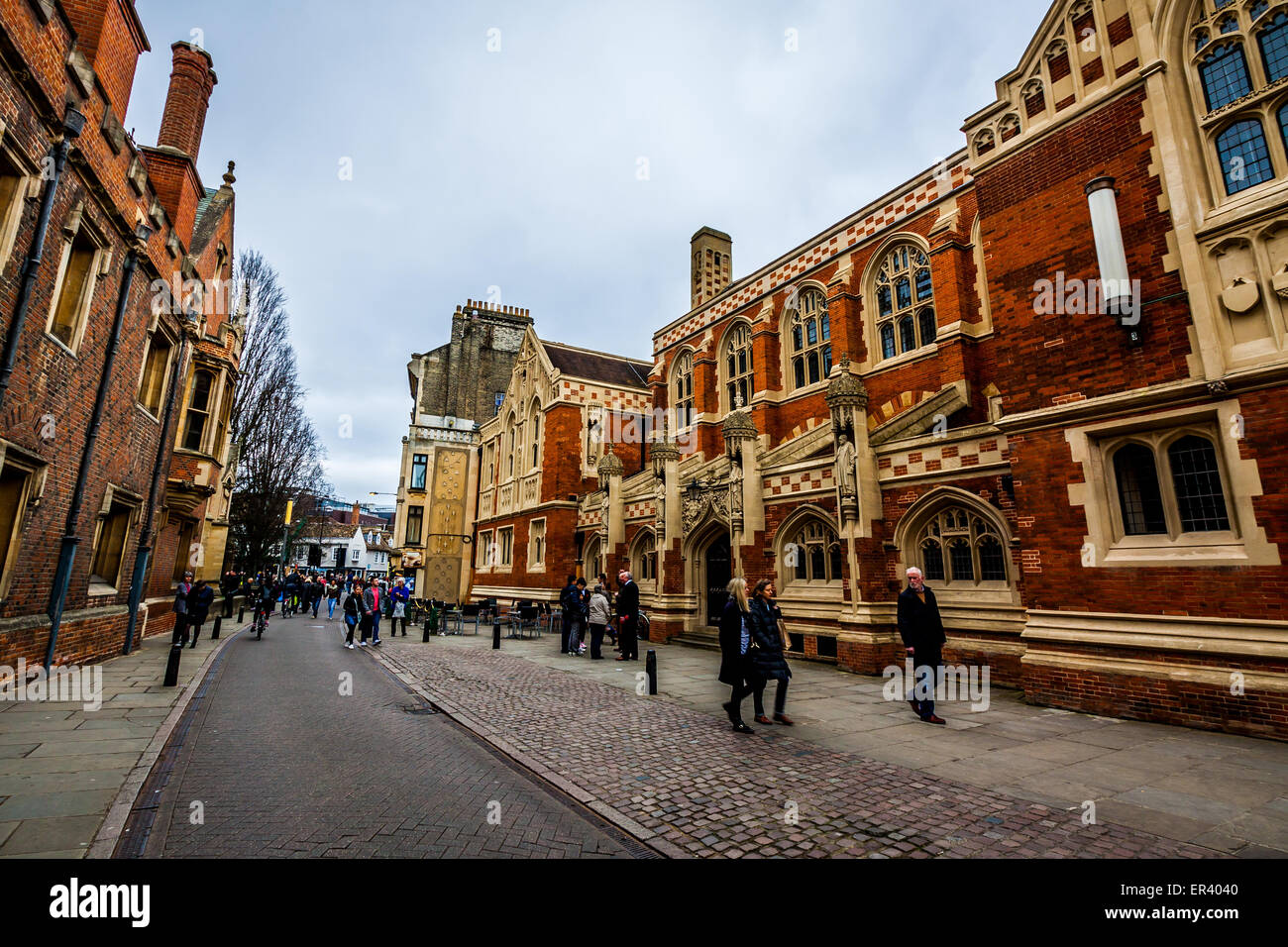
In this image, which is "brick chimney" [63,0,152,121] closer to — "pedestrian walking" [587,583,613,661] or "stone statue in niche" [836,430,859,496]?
"pedestrian walking" [587,583,613,661]

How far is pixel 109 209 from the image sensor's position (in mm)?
9766

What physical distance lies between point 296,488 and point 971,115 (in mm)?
40379

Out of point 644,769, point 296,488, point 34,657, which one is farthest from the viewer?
point 296,488

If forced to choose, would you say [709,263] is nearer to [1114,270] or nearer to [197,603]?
[1114,270]

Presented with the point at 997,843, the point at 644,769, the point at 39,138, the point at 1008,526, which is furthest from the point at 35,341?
the point at 1008,526

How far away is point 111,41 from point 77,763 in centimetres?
1173

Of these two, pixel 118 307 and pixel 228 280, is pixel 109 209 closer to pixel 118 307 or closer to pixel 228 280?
pixel 118 307

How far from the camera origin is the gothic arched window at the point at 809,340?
712 inches

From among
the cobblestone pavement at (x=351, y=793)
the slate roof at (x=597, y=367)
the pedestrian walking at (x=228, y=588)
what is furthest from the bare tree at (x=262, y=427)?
the cobblestone pavement at (x=351, y=793)

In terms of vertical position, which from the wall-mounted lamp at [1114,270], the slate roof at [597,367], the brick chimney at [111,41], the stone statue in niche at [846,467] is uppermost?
the slate roof at [597,367]

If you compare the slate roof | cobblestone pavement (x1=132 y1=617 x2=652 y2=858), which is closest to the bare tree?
the slate roof

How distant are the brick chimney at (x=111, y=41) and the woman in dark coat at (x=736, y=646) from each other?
493 inches

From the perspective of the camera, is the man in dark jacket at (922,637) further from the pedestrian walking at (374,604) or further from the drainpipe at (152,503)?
the drainpipe at (152,503)

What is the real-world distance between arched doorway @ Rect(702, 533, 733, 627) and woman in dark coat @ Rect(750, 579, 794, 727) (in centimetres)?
868
